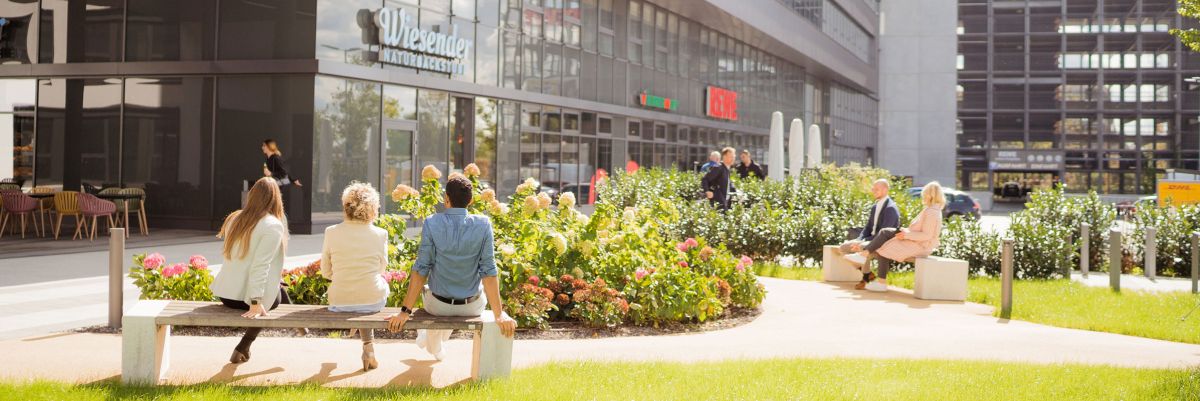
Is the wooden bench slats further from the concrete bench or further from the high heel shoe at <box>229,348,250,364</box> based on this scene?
the high heel shoe at <box>229,348,250,364</box>

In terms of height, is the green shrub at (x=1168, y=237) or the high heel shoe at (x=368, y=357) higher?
the green shrub at (x=1168, y=237)

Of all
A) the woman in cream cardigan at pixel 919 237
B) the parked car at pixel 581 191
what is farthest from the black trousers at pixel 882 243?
the parked car at pixel 581 191

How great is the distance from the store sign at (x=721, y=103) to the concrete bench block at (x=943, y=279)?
94.6ft

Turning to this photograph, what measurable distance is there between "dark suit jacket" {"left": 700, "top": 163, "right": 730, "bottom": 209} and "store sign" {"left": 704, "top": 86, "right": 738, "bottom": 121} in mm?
22975

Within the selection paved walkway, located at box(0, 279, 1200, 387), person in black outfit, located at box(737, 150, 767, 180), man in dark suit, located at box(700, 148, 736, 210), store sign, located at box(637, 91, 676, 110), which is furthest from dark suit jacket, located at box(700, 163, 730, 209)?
store sign, located at box(637, 91, 676, 110)

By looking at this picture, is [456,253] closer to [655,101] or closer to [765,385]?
[765,385]

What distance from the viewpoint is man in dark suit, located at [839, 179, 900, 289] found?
44.6 ft

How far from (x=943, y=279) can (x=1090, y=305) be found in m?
1.54

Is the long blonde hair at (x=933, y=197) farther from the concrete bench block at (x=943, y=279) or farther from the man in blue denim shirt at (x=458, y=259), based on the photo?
the man in blue denim shirt at (x=458, y=259)

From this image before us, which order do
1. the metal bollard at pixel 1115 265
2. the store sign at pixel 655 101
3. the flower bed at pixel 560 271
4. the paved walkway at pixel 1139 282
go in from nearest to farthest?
the flower bed at pixel 560 271
the metal bollard at pixel 1115 265
the paved walkway at pixel 1139 282
the store sign at pixel 655 101

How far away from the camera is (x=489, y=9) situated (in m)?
26.3

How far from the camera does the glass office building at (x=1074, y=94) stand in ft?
241

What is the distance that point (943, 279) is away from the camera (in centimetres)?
1253

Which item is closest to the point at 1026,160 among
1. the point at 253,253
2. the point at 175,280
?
the point at 175,280
